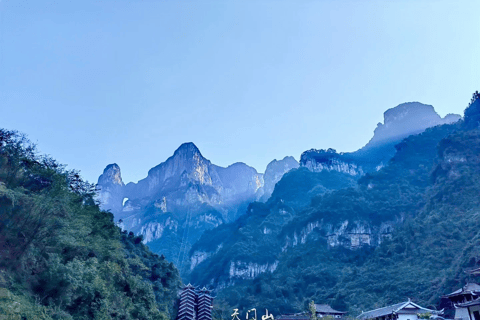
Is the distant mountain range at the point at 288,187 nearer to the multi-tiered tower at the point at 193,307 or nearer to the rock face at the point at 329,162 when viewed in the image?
the rock face at the point at 329,162

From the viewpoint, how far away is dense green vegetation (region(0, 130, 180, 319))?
1856 cm

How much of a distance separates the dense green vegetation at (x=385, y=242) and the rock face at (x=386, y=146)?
3508cm

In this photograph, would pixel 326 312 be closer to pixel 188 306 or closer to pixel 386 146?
pixel 188 306

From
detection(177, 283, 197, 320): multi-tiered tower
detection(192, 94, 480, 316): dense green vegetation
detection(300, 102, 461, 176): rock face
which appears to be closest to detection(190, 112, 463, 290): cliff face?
detection(192, 94, 480, 316): dense green vegetation

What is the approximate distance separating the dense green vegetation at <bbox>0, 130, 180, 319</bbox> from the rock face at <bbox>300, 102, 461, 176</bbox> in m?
129

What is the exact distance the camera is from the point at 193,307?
43344mm

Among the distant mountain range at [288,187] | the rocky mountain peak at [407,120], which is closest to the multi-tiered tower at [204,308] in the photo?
the distant mountain range at [288,187]

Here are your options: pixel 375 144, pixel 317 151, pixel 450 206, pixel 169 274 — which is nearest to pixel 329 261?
pixel 450 206

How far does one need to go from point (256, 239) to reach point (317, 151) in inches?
2344

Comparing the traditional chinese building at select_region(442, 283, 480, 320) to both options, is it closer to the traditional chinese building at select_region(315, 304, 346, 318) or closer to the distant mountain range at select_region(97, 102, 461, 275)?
the traditional chinese building at select_region(315, 304, 346, 318)

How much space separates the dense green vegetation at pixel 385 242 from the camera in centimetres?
5953

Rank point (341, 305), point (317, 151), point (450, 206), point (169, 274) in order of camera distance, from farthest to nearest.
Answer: point (317, 151) < point (450, 206) < point (341, 305) < point (169, 274)

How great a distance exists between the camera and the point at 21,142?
2672cm

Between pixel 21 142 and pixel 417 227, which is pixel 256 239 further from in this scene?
pixel 21 142
